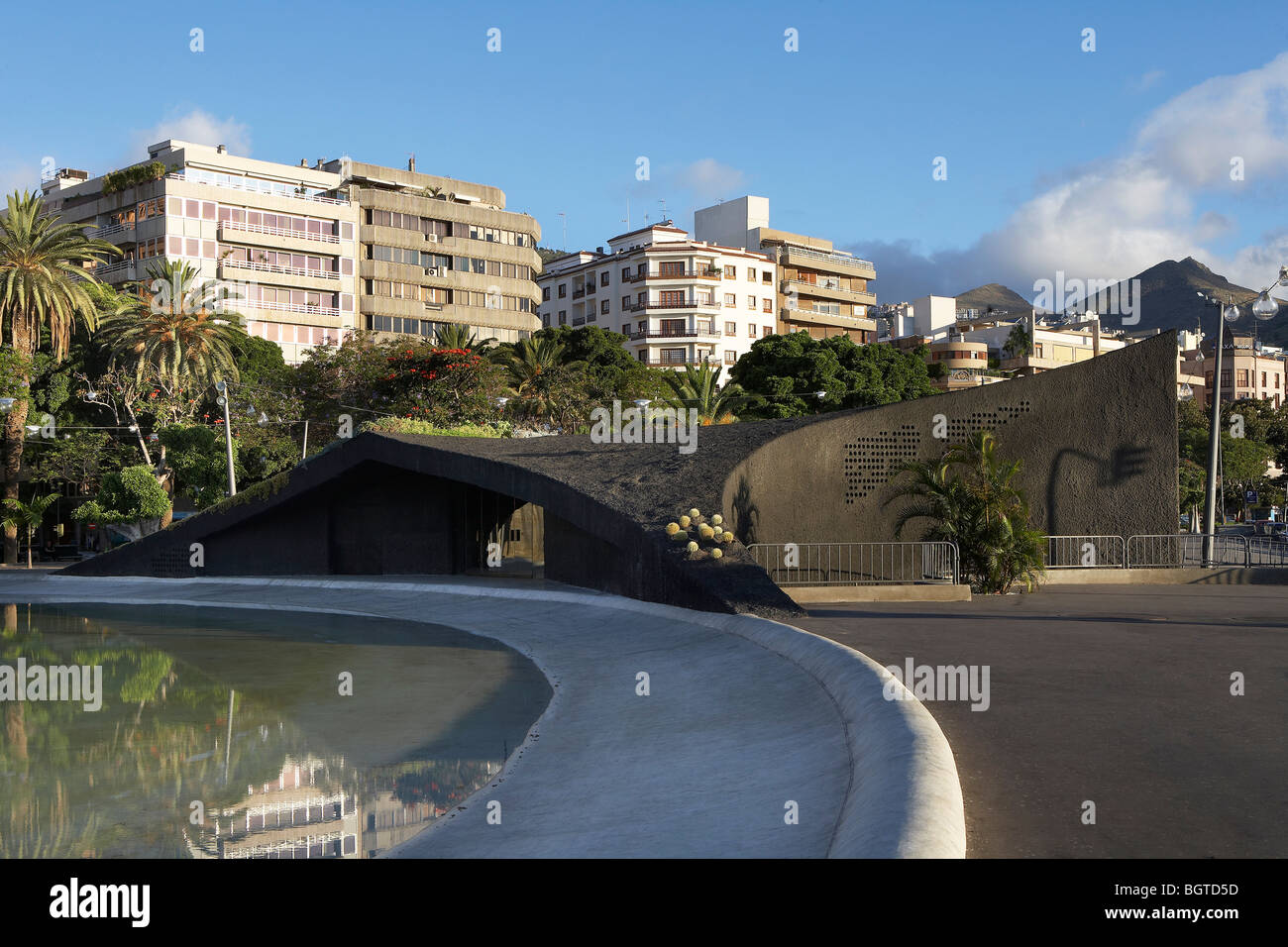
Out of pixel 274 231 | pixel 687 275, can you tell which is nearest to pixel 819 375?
pixel 687 275

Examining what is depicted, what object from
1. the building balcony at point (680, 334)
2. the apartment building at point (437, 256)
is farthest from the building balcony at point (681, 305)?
the apartment building at point (437, 256)

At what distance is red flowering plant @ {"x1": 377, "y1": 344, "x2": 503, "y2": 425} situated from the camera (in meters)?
46.3

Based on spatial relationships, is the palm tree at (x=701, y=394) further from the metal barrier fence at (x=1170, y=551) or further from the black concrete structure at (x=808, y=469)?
the metal barrier fence at (x=1170, y=551)

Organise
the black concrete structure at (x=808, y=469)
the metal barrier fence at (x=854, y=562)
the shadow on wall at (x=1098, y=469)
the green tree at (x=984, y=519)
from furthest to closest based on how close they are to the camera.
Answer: the shadow on wall at (x=1098, y=469) → the black concrete structure at (x=808, y=469) → the metal barrier fence at (x=854, y=562) → the green tree at (x=984, y=519)

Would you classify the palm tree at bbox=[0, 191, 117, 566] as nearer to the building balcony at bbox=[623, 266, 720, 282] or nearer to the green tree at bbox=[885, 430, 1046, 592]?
the green tree at bbox=[885, 430, 1046, 592]

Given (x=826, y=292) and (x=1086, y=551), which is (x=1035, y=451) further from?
(x=826, y=292)

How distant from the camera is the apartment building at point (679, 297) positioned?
316ft

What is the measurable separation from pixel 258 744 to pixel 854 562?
15.0 metres

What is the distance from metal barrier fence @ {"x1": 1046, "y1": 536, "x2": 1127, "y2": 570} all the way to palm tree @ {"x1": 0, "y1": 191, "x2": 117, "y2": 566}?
144ft

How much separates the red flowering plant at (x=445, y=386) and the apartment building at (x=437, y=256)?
39.4m

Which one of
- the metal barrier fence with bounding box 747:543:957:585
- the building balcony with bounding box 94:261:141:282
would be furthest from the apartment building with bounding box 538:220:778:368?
the metal barrier fence with bounding box 747:543:957:585

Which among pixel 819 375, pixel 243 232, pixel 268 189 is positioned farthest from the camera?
pixel 268 189

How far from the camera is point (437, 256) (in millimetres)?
91625

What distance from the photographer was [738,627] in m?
18.0
